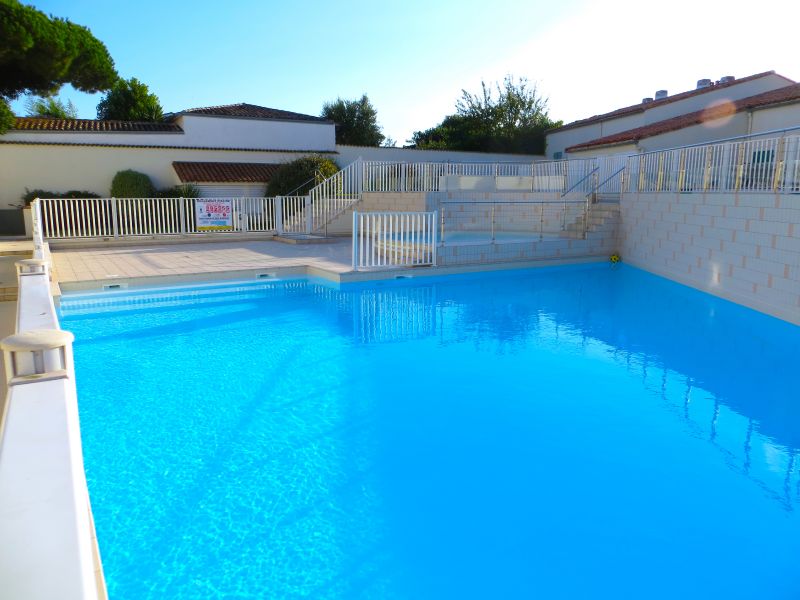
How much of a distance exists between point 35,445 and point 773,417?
5512 mm

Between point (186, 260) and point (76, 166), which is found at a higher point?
point (76, 166)

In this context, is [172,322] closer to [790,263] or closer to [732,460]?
[732,460]

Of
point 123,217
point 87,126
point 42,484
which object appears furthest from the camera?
point 87,126

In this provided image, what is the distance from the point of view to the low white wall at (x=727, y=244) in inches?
317

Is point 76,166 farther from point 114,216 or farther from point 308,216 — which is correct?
point 308,216

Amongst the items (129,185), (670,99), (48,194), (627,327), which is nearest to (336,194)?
(129,185)

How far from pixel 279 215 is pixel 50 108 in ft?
98.6

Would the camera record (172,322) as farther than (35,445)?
Yes

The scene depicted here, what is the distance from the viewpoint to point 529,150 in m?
29.3

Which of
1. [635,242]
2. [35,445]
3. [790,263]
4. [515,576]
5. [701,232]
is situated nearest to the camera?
[35,445]

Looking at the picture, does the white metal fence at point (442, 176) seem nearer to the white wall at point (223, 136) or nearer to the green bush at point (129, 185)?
the white wall at point (223, 136)

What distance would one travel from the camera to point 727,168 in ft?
32.3

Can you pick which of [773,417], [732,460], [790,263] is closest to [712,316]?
[790,263]

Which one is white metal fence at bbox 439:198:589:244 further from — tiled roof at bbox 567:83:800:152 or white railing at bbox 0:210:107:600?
white railing at bbox 0:210:107:600
